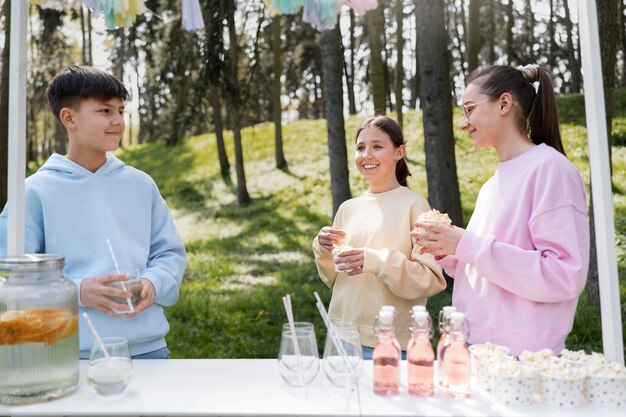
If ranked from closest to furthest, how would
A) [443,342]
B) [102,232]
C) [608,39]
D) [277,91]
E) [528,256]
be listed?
1. [443,342]
2. [528,256]
3. [102,232]
4. [608,39]
5. [277,91]

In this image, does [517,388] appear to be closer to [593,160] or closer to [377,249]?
[593,160]

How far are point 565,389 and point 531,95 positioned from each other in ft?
3.57

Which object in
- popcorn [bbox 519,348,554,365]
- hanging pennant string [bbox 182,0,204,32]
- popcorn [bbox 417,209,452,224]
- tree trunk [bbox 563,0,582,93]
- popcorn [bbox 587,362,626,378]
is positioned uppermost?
tree trunk [bbox 563,0,582,93]

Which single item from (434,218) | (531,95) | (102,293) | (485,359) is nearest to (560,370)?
(485,359)

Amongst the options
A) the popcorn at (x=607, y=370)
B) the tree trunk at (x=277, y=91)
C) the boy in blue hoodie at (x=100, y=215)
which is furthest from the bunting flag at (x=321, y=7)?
the tree trunk at (x=277, y=91)

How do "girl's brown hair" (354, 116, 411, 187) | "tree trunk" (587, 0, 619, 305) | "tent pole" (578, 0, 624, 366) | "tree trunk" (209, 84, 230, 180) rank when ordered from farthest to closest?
1. "tree trunk" (209, 84, 230, 180)
2. "tree trunk" (587, 0, 619, 305)
3. "girl's brown hair" (354, 116, 411, 187)
4. "tent pole" (578, 0, 624, 366)

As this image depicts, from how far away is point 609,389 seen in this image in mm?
1890

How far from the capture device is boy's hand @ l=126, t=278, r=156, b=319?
7.50 feet

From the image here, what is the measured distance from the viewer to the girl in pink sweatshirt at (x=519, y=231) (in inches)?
82.0

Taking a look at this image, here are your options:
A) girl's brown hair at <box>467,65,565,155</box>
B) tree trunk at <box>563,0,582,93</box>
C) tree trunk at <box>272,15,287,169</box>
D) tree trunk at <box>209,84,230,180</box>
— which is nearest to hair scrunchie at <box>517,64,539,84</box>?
girl's brown hair at <box>467,65,565,155</box>

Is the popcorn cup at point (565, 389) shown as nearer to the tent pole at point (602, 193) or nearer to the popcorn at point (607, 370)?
the popcorn at point (607, 370)

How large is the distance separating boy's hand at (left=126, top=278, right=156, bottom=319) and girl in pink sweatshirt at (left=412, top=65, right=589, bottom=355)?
101cm

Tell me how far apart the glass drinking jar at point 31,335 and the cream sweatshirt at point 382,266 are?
1.15 m

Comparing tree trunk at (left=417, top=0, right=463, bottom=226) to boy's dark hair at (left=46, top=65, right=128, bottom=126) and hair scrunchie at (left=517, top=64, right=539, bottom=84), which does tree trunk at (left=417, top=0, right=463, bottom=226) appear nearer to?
hair scrunchie at (left=517, top=64, right=539, bottom=84)
